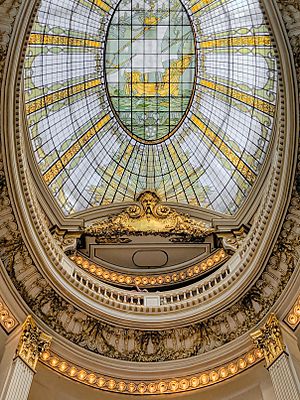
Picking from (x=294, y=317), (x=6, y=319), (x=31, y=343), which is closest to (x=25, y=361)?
(x=31, y=343)

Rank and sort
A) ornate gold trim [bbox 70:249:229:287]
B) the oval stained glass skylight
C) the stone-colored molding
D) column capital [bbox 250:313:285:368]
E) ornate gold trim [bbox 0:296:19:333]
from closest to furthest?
the stone-colored molding
column capital [bbox 250:313:285:368]
ornate gold trim [bbox 0:296:19:333]
ornate gold trim [bbox 70:249:229:287]
the oval stained glass skylight

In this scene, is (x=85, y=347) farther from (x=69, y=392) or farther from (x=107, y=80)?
(x=107, y=80)

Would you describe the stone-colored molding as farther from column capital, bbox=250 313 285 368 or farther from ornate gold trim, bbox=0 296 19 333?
ornate gold trim, bbox=0 296 19 333

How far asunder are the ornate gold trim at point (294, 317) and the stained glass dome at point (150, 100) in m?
7.30

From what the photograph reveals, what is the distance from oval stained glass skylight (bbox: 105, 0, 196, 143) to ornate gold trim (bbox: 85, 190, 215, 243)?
13.1ft

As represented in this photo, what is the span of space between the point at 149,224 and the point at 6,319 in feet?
25.8

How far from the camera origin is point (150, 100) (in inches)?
826

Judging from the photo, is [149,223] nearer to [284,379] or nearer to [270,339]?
[270,339]

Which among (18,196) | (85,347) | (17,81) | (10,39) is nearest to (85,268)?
(85,347)

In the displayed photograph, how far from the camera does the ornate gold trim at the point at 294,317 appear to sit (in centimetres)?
1140

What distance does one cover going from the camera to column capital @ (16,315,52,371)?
35.9 feet

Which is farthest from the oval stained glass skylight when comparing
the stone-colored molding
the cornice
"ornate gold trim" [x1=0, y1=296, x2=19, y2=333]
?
the stone-colored molding

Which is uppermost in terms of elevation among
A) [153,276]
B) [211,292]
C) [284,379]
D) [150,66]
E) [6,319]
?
[150,66]

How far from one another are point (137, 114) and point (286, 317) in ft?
40.0
